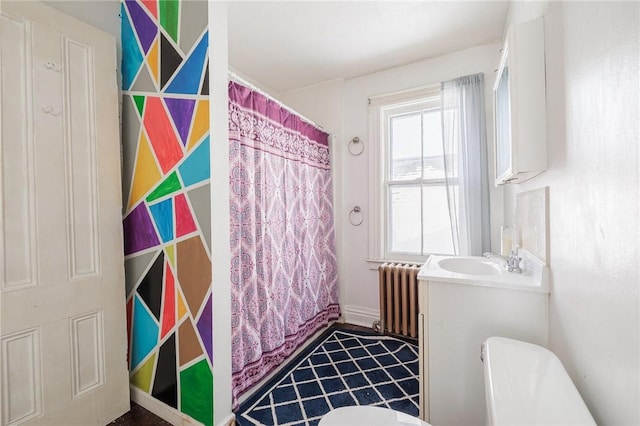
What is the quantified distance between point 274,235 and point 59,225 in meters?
1.18

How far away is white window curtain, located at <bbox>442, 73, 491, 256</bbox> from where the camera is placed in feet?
7.18

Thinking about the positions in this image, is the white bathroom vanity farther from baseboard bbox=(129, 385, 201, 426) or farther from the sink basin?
baseboard bbox=(129, 385, 201, 426)

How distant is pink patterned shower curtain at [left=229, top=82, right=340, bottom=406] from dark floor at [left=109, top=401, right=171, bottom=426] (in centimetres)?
43

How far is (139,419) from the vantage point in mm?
1486

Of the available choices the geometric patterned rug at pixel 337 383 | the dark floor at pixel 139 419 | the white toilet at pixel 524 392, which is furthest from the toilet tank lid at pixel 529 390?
the dark floor at pixel 139 419

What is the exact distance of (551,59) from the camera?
1.02 metres

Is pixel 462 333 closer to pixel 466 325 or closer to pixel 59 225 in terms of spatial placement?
pixel 466 325

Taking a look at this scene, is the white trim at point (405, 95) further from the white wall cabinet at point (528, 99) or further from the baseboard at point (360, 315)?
the baseboard at point (360, 315)

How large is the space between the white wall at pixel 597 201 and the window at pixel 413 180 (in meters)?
1.51

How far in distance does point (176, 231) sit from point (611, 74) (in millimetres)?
1717

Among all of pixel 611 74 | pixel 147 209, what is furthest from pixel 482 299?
pixel 147 209

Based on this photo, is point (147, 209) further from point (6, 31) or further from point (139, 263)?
point (6, 31)

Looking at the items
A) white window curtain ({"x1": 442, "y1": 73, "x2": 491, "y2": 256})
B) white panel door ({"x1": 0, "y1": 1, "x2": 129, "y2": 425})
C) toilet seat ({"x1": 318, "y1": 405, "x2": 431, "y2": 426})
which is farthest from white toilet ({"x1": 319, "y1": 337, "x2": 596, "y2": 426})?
white window curtain ({"x1": 442, "y1": 73, "x2": 491, "y2": 256})

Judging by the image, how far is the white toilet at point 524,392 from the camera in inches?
22.2
